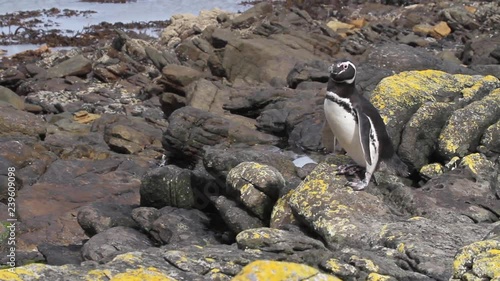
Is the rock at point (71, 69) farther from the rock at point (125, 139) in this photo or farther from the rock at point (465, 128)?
the rock at point (465, 128)

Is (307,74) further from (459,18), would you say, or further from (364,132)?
(459,18)

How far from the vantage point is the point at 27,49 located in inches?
1400

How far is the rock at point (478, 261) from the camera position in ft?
17.1

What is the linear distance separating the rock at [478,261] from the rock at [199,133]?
11.5 m

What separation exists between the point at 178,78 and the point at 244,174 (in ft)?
44.8

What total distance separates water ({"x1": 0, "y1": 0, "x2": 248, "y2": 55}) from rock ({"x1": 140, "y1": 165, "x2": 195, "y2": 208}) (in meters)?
31.6

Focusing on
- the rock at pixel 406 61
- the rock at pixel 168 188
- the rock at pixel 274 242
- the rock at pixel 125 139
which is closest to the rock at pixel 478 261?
the rock at pixel 274 242

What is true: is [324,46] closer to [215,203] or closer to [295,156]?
[295,156]

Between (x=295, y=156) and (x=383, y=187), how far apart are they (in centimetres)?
691

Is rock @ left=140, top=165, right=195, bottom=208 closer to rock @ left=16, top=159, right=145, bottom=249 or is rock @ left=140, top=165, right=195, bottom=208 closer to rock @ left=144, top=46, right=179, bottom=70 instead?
rock @ left=16, top=159, right=145, bottom=249

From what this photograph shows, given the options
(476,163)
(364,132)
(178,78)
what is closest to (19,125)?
(178,78)

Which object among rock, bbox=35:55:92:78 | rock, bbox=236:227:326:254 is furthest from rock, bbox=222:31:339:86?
rock, bbox=236:227:326:254

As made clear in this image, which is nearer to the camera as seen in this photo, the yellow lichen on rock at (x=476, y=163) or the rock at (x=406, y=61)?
the yellow lichen on rock at (x=476, y=163)

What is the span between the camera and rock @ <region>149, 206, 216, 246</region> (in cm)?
942
